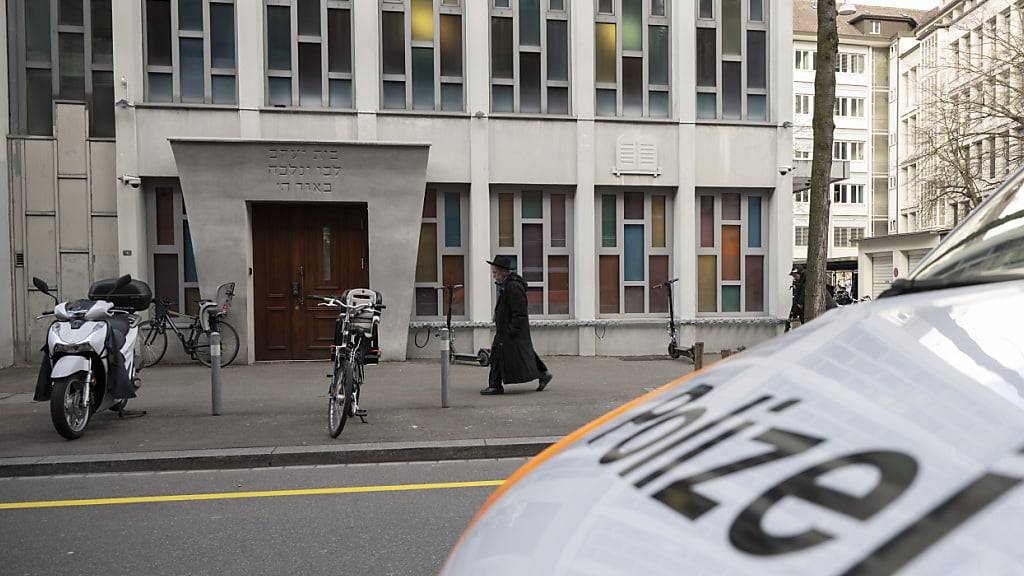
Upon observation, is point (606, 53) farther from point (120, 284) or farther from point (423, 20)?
point (120, 284)

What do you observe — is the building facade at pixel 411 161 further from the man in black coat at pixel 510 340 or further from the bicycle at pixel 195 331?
the man in black coat at pixel 510 340

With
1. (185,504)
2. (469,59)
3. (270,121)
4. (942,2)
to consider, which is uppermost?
(942,2)

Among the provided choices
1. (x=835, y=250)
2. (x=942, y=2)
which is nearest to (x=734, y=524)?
(x=942, y=2)

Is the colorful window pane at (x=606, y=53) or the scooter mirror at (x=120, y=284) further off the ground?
the colorful window pane at (x=606, y=53)

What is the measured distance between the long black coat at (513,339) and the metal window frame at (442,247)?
159 inches

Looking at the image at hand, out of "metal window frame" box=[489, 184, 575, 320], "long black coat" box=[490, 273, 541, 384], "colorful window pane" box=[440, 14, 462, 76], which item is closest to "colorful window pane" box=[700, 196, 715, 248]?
"metal window frame" box=[489, 184, 575, 320]

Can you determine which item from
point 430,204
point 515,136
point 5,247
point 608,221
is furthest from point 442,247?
point 5,247

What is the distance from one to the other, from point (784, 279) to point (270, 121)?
33.2ft

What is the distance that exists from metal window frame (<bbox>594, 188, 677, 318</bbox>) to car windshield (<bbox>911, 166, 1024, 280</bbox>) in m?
12.0

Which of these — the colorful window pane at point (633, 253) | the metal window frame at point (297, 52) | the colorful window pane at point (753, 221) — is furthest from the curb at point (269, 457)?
the colorful window pane at point (753, 221)

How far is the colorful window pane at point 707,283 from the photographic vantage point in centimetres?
1423

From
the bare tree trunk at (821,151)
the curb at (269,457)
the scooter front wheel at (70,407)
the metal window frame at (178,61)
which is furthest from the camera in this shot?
the metal window frame at (178,61)

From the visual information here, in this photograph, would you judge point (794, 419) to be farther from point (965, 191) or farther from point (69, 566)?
point (965, 191)

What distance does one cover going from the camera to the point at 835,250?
62.3m
